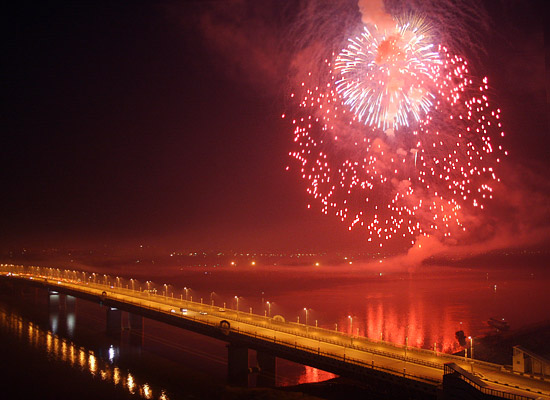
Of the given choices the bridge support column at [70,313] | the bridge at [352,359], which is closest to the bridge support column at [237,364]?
the bridge at [352,359]

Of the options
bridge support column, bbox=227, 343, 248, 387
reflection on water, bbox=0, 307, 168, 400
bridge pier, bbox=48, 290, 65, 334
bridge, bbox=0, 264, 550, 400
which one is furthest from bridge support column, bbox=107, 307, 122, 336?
bridge support column, bbox=227, 343, 248, 387

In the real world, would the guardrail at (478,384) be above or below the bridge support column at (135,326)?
above

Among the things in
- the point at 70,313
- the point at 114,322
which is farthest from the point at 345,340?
the point at 70,313

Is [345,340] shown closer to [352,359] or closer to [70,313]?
[352,359]

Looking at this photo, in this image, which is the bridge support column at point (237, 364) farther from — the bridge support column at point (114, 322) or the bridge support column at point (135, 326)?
the bridge support column at point (114, 322)

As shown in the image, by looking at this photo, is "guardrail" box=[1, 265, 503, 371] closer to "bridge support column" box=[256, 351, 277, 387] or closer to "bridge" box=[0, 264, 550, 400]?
"bridge" box=[0, 264, 550, 400]
